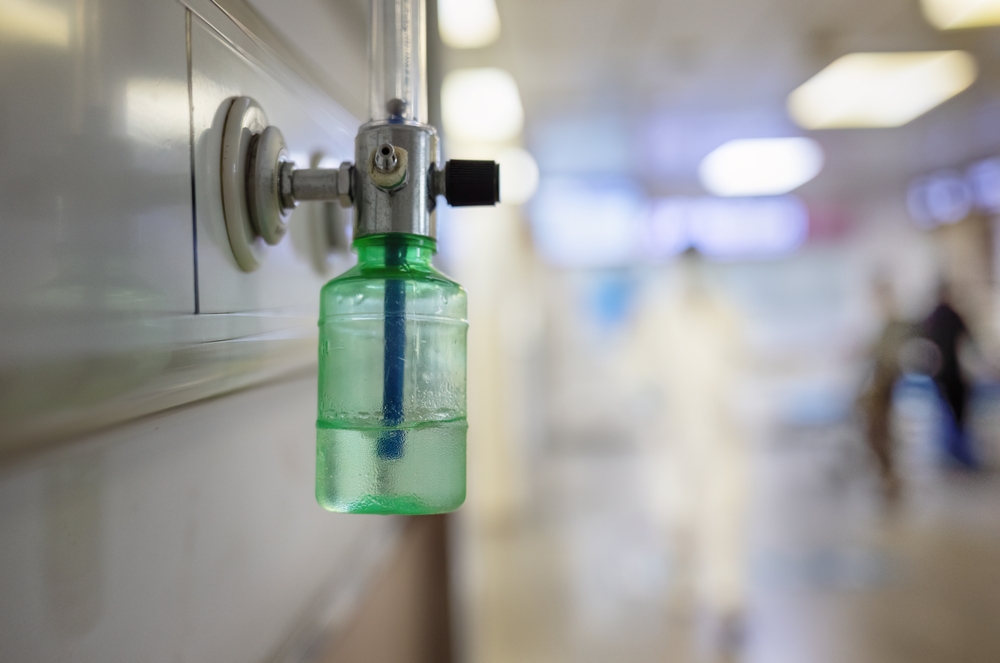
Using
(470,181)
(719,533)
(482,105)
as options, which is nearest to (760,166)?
(482,105)

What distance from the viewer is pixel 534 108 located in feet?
9.84

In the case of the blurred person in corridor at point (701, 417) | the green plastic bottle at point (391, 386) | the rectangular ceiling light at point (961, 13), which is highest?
the rectangular ceiling light at point (961, 13)

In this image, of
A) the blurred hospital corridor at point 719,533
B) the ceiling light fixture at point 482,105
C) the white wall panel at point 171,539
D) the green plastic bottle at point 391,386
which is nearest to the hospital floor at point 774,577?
the blurred hospital corridor at point 719,533

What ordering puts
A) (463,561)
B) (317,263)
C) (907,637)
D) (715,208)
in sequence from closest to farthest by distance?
(317,263) → (463,561) → (907,637) → (715,208)

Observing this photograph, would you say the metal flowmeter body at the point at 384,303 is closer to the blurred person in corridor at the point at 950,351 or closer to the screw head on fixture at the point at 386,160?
the screw head on fixture at the point at 386,160

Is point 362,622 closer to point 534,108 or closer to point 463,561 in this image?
point 463,561

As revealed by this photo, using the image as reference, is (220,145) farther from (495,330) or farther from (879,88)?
(879,88)

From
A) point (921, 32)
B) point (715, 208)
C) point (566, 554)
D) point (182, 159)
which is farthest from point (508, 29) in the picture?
point (715, 208)

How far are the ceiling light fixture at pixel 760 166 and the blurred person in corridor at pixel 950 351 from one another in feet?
5.44

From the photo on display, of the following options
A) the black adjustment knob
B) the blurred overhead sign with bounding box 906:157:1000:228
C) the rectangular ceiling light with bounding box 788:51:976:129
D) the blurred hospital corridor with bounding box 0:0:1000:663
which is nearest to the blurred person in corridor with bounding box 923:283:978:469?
the blurred hospital corridor with bounding box 0:0:1000:663

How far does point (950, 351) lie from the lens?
2.12 m

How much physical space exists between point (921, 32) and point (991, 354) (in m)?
1.08

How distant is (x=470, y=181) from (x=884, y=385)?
2886 millimetres

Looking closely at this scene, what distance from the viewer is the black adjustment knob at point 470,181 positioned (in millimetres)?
261
